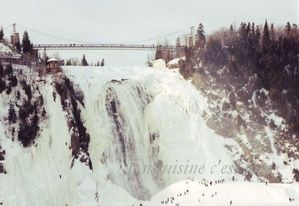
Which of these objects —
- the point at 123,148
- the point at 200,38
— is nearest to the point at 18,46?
the point at 123,148

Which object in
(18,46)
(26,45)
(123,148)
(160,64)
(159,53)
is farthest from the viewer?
(159,53)

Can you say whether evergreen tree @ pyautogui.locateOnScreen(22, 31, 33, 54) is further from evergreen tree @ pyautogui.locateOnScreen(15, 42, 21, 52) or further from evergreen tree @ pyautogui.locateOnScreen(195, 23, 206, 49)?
evergreen tree @ pyautogui.locateOnScreen(195, 23, 206, 49)

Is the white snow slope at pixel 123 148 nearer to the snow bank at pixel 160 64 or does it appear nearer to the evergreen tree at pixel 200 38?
the evergreen tree at pixel 200 38

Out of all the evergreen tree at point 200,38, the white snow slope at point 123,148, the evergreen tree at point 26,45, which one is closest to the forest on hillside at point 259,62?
the evergreen tree at point 200,38

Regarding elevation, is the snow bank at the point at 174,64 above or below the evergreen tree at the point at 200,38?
below

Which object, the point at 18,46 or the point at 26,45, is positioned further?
the point at 18,46

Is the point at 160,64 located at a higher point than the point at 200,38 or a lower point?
lower

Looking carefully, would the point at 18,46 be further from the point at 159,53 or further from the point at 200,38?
the point at 159,53

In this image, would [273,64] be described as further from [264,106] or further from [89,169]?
[89,169]

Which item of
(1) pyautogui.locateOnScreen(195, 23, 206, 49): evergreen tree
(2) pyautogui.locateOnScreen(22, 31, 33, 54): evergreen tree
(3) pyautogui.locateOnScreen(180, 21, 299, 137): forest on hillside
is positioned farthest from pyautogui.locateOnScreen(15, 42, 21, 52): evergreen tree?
(1) pyautogui.locateOnScreen(195, 23, 206, 49): evergreen tree
